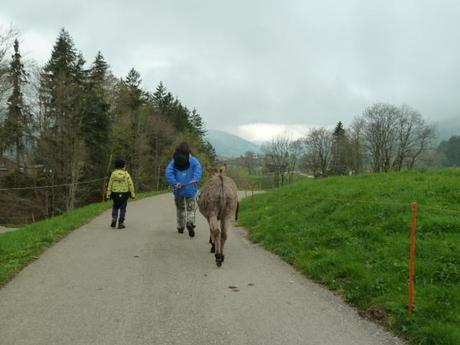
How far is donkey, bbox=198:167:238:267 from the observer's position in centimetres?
786

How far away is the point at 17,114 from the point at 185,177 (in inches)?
1165

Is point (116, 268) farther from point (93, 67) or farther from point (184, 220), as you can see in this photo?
point (93, 67)

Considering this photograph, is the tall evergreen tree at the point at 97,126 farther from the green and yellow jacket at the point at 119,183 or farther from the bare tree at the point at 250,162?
the bare tree at the point at 250,162

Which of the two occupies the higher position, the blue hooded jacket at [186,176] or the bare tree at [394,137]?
the bare tree at [394,137]

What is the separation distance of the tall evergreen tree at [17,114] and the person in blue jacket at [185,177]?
25488mm

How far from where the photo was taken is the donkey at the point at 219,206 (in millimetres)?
7859

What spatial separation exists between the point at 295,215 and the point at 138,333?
7.59m

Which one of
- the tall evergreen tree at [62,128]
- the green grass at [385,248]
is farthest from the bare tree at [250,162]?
the green grass at [385,248]

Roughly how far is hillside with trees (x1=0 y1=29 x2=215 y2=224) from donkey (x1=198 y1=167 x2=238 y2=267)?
70.1 feet

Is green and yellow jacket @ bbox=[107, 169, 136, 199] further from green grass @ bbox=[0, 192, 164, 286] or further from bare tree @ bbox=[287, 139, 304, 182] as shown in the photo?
bare tree @ bbox=[287, 139, 304, 182]

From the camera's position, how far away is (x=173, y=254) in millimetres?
8758

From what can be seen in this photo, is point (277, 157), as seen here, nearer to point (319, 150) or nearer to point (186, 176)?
point (319, 150)

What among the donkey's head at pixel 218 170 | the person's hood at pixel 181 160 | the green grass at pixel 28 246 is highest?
the person's hood at pixel 181 160

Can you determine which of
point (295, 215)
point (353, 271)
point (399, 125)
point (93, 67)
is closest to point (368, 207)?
point (295, 215)
